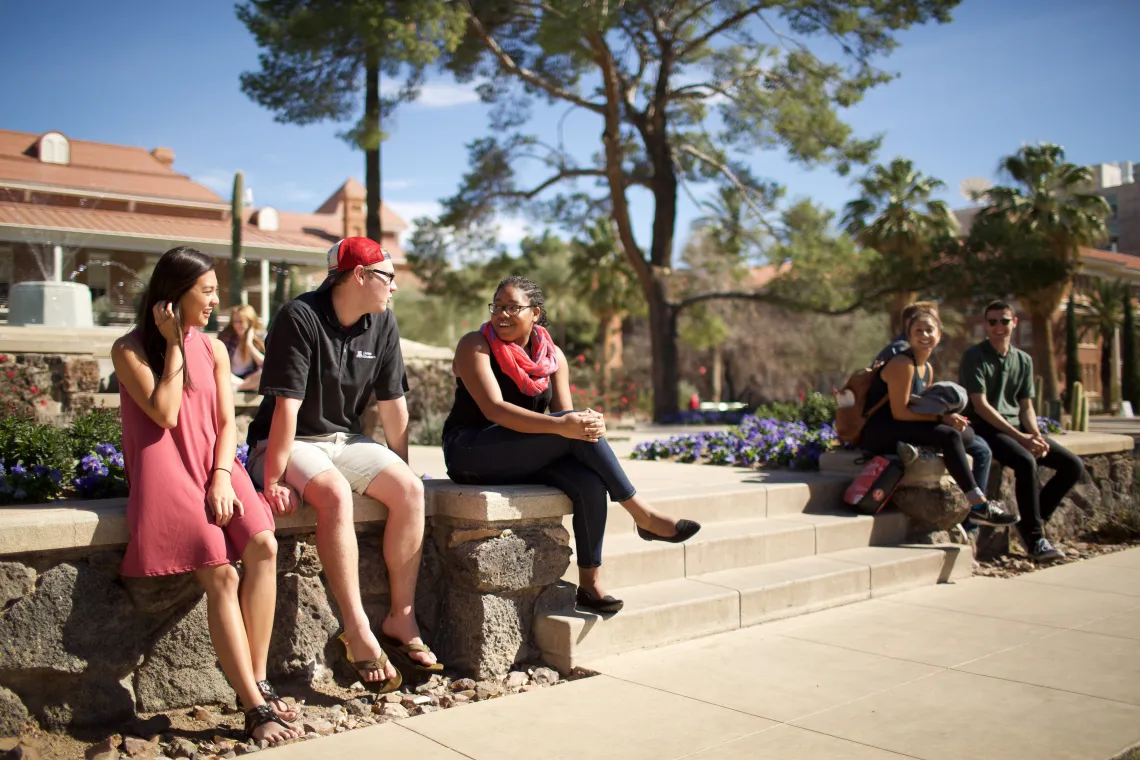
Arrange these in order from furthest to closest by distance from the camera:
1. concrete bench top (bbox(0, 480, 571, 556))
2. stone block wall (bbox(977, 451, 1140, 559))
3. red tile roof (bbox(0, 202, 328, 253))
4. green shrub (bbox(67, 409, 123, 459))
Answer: red tile roof (bbox(0, 202, 328, 253)) < stone block wall (bbox(977, 451, 1140, 559)) < green shrub (bbox(67, 409, 123, 459)) < concrete bench top (bbox(0, 480, 571, 556))

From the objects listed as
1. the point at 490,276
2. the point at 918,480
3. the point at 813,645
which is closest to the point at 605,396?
the point at 490,276

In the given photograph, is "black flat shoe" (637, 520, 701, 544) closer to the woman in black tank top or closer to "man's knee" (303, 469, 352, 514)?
"man's knee" (303, 469, 352, 514)

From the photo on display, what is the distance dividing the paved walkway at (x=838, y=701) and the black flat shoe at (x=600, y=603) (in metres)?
0.22

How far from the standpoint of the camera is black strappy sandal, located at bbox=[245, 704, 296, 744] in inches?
127

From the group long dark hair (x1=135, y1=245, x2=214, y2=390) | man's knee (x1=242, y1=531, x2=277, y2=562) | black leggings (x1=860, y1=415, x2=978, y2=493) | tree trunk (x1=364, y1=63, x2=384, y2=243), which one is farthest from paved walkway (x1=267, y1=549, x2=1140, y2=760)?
tree trunk (x1=364, y1=63, x2=384, y2=243)

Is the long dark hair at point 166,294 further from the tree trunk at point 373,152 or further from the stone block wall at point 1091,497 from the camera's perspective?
the tree trunk at point 373,152

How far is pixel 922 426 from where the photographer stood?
6.11 meters

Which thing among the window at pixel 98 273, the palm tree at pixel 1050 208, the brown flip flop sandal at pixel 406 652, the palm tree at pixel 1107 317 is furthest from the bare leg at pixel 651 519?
the palm tree at pixel 1107 317

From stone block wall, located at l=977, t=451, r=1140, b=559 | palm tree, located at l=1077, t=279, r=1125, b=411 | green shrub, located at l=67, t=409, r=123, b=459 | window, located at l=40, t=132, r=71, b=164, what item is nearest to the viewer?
green shrub, located at l=67, t=409, r=123, b=459

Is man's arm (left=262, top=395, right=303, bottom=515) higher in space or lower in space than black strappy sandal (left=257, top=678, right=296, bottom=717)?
higher

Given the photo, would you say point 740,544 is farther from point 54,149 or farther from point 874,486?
point 54,149

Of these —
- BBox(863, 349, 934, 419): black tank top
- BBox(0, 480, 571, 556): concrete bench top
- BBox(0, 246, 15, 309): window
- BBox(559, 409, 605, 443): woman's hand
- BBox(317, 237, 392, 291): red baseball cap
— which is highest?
BBox(0, 246, 15, 309): window

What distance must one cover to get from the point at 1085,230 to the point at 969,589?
3227 cm

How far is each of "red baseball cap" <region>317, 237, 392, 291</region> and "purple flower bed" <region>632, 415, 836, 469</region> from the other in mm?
4534
